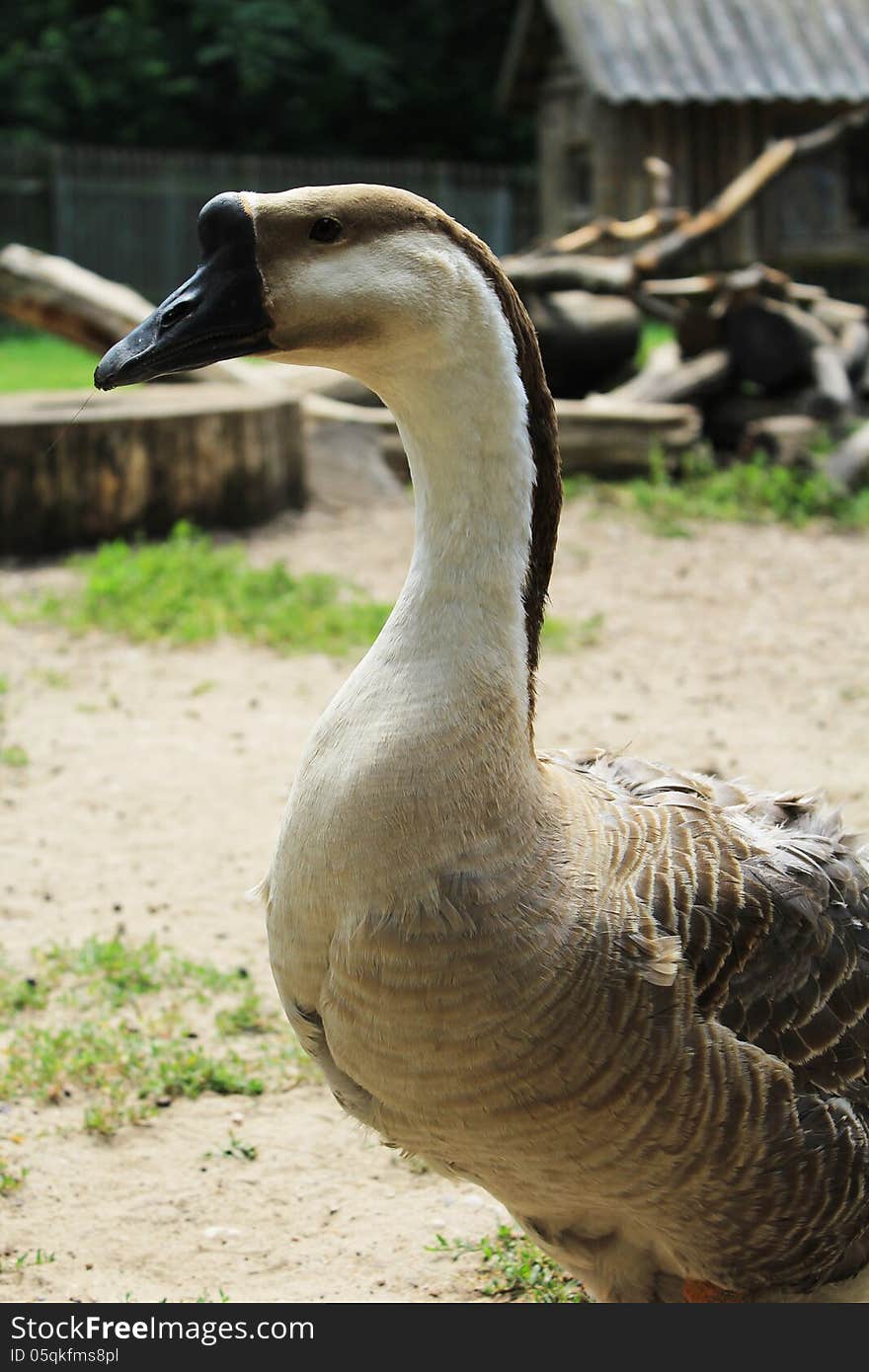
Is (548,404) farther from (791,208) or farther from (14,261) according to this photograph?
(791,208)

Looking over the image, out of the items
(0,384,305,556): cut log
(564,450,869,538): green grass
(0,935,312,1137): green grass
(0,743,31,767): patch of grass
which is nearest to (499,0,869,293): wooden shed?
(564,450,869,538): green grass

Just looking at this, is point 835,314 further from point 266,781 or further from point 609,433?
point 266,781

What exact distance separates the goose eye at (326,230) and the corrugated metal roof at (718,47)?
16635 millimetres

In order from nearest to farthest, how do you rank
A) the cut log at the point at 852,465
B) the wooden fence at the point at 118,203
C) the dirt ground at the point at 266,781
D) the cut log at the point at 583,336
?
the dirt ground at the point at 266,781
the cut log at the point at 852,465
the cut log at the point at 583,336
the wooden fence at the point at 118,203

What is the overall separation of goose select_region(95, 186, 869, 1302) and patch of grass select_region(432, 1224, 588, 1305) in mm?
515

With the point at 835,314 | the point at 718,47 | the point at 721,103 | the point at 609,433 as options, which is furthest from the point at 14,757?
the point at 718,47

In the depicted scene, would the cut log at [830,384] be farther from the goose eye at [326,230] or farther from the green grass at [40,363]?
the goose eye at [326,230]

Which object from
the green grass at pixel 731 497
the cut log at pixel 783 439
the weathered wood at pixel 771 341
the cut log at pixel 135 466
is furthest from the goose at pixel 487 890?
the weathered wood at pixel 771 341

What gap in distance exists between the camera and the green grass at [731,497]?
9.18 meters

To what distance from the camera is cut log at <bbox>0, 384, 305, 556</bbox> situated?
8062 millimetres

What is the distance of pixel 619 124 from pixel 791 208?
255cm

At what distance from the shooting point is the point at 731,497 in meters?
9.59

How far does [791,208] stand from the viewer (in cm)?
1905

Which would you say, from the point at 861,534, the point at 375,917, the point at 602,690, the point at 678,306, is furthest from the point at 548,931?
the point at 678,306
